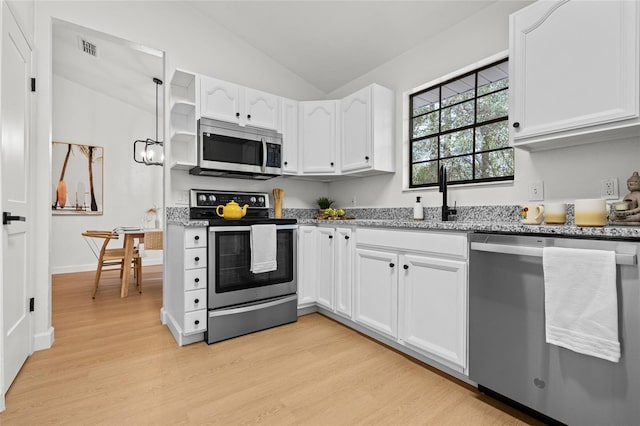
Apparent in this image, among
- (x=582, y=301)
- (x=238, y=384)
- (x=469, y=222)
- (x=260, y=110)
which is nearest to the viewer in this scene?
(x=582, y=301)

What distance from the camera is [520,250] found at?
57.6 inches

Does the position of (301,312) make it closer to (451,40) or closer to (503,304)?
(503,304)

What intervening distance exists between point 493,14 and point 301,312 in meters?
2.91

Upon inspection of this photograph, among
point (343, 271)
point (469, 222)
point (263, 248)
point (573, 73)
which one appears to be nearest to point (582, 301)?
point (469, 222)

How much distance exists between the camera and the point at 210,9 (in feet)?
9.91

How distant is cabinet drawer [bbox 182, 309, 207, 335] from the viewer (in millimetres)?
2291

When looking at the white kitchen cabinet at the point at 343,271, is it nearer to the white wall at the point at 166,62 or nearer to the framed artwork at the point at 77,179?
the white wall at the point at 166,62

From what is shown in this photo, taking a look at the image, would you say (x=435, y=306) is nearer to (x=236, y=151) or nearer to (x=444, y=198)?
(x=444, y=198)

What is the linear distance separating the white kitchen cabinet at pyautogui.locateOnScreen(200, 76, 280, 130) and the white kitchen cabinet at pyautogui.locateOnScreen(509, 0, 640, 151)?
6.78 feet

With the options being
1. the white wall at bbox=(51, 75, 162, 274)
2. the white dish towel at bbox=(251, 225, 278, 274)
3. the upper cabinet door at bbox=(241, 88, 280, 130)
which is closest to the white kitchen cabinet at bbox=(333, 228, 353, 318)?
the white dish towel at bbox=(251, 225, 278, 274)

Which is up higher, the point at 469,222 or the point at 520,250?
the point at 469,222

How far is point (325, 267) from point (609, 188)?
2042mm

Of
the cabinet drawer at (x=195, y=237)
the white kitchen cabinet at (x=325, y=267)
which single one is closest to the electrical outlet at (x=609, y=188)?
the white kitchen cabinet at (x=325, y=267)

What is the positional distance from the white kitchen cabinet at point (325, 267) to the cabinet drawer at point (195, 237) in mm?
1051
